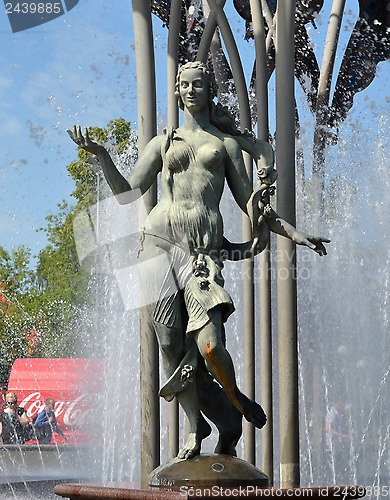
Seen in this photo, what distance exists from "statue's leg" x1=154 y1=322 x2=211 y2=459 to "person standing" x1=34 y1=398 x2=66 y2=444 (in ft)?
38.7

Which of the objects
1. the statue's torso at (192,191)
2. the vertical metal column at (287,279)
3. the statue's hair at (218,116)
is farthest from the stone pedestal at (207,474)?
the statue's hair at (218,116)

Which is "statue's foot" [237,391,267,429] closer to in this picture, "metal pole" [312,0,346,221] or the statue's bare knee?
the statue's bare knee

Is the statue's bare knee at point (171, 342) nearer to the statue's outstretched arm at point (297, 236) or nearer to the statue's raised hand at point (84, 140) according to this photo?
the statue's outstretched arm at point (297, 236)

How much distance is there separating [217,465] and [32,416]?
59.8 feet

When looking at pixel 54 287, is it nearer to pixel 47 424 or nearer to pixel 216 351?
pixel 47 424

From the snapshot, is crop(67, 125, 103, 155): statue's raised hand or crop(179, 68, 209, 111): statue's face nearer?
crop(67, 125, 103, 155): statue's raised hand

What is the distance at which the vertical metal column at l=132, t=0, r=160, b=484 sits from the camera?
21.9 ft

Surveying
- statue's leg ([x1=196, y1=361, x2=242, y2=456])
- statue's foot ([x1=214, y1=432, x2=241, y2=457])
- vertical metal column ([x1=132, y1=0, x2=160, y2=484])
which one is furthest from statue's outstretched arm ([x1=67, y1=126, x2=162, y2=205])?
statue's foot ([x1=214, y1=432, x2=241, y2=457])

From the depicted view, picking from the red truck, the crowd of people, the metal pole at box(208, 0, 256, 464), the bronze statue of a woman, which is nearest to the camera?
the bronze statue of a woman

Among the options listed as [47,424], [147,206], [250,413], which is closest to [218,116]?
[147,206]

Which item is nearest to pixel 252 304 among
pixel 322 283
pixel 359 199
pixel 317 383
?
pixel 317 383

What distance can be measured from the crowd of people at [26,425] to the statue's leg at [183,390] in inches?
403

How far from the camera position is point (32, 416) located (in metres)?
23.1

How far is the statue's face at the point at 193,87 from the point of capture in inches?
233
